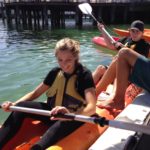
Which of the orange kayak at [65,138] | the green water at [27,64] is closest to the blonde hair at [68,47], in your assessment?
the orange kayak at [65,138]

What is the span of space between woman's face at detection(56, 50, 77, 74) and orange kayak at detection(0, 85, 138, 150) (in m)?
0.57

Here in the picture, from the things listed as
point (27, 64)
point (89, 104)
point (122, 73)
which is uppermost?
point (122, 73)

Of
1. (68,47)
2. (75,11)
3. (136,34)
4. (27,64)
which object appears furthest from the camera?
(75,11)

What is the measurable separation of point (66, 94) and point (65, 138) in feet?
1.44

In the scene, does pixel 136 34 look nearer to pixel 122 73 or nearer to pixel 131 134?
pixel 122 73

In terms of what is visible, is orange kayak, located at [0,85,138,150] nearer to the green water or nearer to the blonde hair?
the blonde hair

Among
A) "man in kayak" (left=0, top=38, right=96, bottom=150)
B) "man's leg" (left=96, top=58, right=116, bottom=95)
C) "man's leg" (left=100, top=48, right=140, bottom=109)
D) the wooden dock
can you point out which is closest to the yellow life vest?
"man in kayak" (left=0, top=38, right=96, bottom=150)

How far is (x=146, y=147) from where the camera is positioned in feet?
8.65

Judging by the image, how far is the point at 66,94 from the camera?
325 cm

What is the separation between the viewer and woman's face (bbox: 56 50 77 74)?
119 inches

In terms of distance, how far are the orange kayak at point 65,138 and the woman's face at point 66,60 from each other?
57cm

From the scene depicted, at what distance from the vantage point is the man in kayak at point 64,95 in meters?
3.03

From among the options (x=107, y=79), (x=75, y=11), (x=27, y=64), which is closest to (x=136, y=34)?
(x=107, y=79)

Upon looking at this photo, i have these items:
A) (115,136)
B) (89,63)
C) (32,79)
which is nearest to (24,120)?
(115,136)
